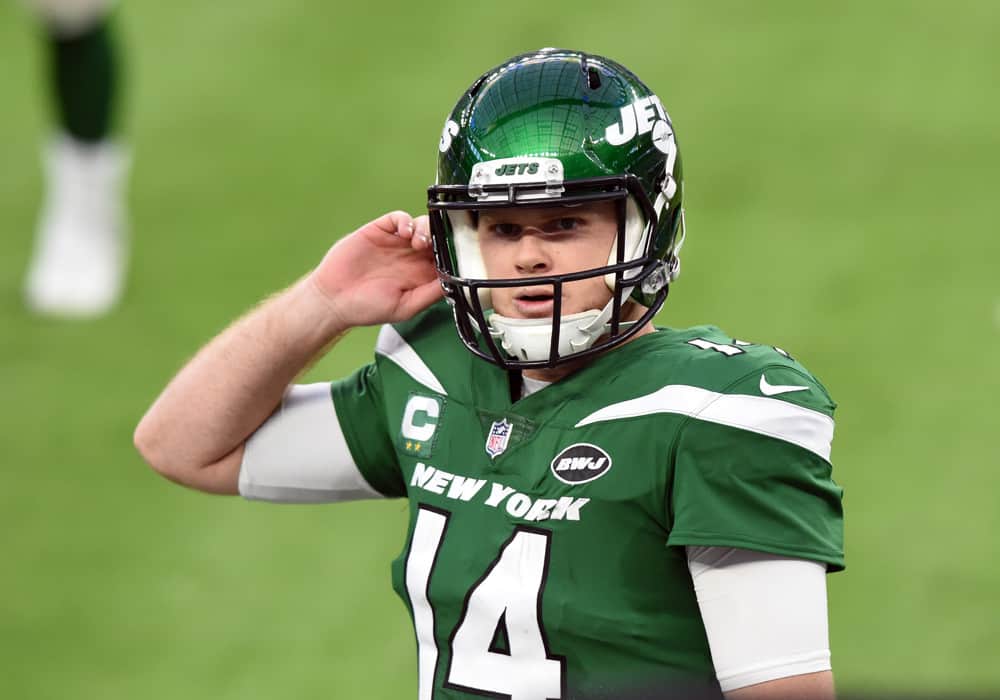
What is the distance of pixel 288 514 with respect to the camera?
4.27 metres

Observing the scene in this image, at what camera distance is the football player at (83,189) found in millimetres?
5305

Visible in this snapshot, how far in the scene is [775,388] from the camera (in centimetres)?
175

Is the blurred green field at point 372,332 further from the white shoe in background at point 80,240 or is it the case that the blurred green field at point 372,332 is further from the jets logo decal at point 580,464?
the jets logo decal at point 580,464

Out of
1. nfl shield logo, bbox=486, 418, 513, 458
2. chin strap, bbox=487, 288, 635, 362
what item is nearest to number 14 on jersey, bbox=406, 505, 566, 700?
nfl shield logo, bbox=486, 418, 513, 458

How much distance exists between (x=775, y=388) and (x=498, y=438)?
351mm

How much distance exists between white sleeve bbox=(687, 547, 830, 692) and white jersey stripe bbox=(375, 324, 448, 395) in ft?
1.63

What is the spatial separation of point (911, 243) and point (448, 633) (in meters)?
3.59

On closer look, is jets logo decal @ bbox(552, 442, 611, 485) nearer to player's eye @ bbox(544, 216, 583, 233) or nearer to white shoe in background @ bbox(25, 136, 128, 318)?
player's eye @ bbox(544, 216, 583, 233)

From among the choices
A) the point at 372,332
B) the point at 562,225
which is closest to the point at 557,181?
the point at 562,225

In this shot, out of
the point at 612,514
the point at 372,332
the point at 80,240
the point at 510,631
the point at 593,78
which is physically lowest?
the point at 372,332

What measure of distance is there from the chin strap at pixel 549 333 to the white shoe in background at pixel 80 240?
12.3 ft

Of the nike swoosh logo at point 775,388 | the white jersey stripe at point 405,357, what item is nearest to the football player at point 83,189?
the white jersey stripe at point 405,357

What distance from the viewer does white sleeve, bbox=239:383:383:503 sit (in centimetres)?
216

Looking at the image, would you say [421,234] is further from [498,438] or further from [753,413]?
[753,413]
